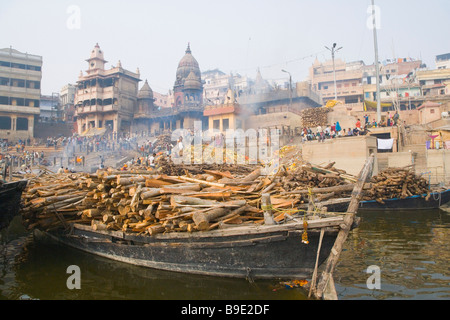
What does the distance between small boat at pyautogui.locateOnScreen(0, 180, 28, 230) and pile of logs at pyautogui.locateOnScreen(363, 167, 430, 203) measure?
17.8m

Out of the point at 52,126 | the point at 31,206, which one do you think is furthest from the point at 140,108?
the point at 31,206

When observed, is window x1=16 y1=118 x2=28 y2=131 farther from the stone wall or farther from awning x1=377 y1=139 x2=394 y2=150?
awning x1=377 y1=139 x2=394 y2=150

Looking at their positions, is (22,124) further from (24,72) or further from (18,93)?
(24,72)

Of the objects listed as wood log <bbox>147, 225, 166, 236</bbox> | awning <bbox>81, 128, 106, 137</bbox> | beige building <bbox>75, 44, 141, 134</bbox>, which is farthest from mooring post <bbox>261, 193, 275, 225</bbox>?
beige building <bbox>75, 44, 141, 134</bbox>

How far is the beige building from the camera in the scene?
49781 millimetres

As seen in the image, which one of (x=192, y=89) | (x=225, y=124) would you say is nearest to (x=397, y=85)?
(x=225, y=124)

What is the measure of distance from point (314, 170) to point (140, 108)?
47003 millimetres

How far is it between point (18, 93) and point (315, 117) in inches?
1867

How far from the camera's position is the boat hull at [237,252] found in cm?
650

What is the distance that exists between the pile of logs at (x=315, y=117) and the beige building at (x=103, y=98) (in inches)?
1192

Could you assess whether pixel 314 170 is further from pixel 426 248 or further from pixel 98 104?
pixel 98 104

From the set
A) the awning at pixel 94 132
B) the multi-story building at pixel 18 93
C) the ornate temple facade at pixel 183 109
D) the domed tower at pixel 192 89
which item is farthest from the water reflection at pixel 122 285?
the multi-story building at pixel 18 93

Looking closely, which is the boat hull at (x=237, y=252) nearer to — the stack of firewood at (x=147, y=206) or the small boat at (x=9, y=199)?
the stack of firewood at (x=147, y=206)
